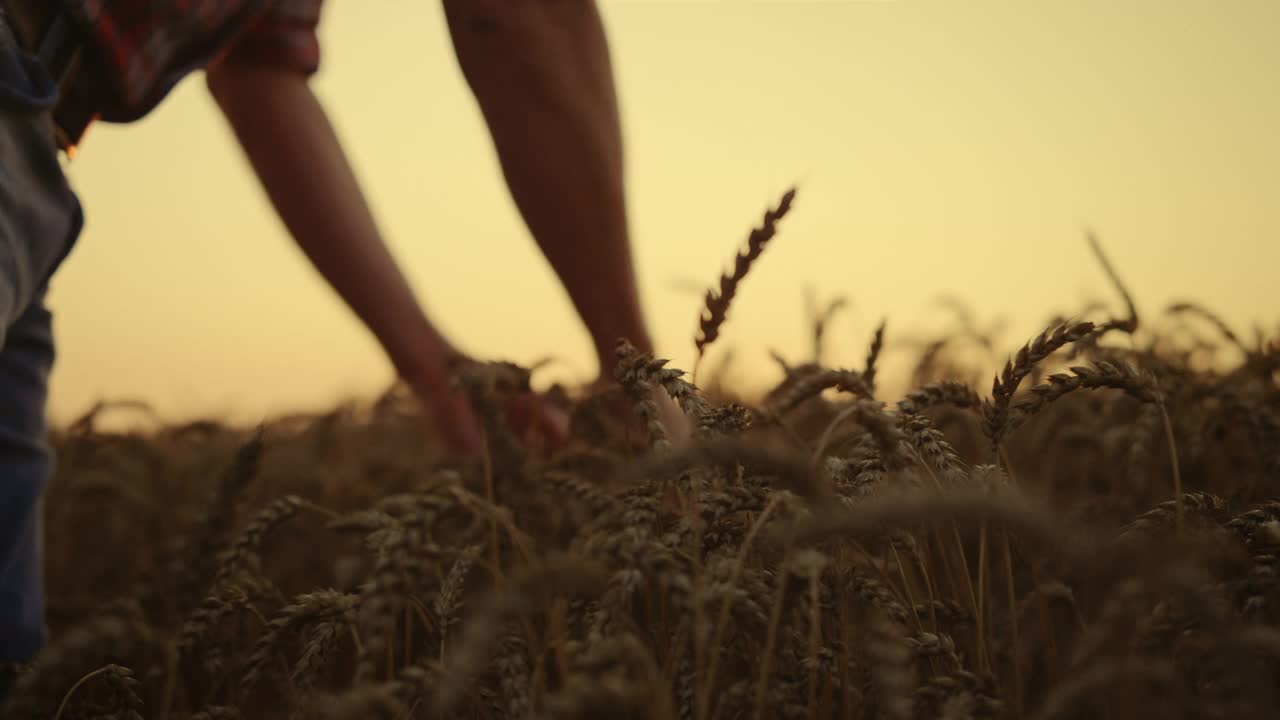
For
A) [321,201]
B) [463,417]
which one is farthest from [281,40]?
[463,417]

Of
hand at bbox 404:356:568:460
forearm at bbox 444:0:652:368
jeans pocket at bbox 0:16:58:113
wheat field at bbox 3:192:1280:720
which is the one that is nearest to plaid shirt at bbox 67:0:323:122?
jeans pocket at bbox 0:16:58:113

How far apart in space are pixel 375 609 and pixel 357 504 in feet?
5.10

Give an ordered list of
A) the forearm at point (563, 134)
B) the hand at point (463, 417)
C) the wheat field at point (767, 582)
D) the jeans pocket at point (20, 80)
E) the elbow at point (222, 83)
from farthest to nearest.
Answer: the elbow at point (222, 83) < the hand at point (463, 417) < the forearm at point (563, 134) < the jeans pocket at point (20, 80) < the wheat field at point (767, 582)

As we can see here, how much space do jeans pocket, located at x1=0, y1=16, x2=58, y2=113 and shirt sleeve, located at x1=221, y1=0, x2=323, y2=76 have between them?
1006mm

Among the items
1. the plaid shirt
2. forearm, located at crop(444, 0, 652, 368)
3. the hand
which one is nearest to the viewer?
the plaid shirt

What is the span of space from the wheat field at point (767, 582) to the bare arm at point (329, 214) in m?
0.61

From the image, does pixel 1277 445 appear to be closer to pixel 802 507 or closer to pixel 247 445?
pixel 802 507

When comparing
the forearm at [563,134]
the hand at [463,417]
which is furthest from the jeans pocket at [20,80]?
the hand at [463,417]

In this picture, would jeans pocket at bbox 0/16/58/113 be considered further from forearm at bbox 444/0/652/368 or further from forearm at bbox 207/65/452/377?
forearm at bbox 207/65/452/377

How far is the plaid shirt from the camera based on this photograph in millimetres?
1107

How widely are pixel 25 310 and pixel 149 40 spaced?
398 millimetres

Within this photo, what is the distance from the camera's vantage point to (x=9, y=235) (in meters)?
0.96

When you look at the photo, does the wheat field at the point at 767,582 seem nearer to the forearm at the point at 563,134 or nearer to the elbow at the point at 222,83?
the forearm at the point at 563,134

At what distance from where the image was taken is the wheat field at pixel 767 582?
18.3 inches
